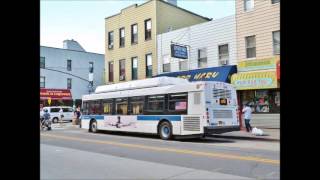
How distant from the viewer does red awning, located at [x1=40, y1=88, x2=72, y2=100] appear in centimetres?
5319

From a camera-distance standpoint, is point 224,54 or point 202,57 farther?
point 202,57

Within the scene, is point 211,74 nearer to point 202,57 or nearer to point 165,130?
point 202,57

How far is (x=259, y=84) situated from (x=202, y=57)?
572 cm

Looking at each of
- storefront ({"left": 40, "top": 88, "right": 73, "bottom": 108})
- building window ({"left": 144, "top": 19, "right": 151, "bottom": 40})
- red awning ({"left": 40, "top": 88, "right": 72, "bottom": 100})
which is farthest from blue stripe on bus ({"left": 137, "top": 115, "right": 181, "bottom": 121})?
red awning ({"left": 40, "top": 88, "right": 72, "bottom": 100})

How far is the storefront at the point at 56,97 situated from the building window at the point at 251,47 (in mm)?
35060

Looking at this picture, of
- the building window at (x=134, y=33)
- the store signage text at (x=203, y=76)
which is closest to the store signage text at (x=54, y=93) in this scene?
the building window at (x=134, y=33)

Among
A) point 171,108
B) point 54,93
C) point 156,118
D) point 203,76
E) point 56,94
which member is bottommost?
point 156,118

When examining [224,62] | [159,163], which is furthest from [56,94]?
[159,163]

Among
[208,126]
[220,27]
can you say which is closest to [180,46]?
[220,27]

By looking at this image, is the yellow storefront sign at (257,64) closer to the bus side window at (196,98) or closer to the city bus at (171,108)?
the city bus at (171,108)

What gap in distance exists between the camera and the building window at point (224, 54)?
25.3 meters

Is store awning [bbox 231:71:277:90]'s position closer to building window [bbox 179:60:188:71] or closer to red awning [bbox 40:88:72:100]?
building window [bbox 179:60:188:71]

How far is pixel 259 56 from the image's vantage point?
75.6 ft

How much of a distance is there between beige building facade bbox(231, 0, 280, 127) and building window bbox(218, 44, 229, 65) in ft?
3.67
